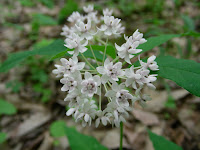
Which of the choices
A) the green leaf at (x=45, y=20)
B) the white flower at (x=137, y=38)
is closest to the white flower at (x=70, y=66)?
the white flower at (x=137, y=38)

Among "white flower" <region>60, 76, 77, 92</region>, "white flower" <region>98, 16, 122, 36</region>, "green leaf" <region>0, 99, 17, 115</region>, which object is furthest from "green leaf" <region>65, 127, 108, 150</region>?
"green leaf" <region>0, 99, 17, 115</region>

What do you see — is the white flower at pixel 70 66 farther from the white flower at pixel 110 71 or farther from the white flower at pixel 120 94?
the white flower at pixel 120 94

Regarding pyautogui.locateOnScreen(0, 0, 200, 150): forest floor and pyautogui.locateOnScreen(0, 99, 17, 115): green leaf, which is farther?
pyautogui.locateOnScreen(0, 99, 17, 115): green leaf

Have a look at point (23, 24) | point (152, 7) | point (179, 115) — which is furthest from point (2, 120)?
point (152, 7)

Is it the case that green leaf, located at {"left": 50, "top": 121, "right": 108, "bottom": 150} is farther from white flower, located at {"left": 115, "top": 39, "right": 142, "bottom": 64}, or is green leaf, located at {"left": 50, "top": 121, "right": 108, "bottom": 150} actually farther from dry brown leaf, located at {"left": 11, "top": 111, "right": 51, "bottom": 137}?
dry brown leaf, located at {"left": 11, "top": 111, "right": 51, "bottom": 137}

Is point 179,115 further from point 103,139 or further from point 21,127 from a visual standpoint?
point 21,127
